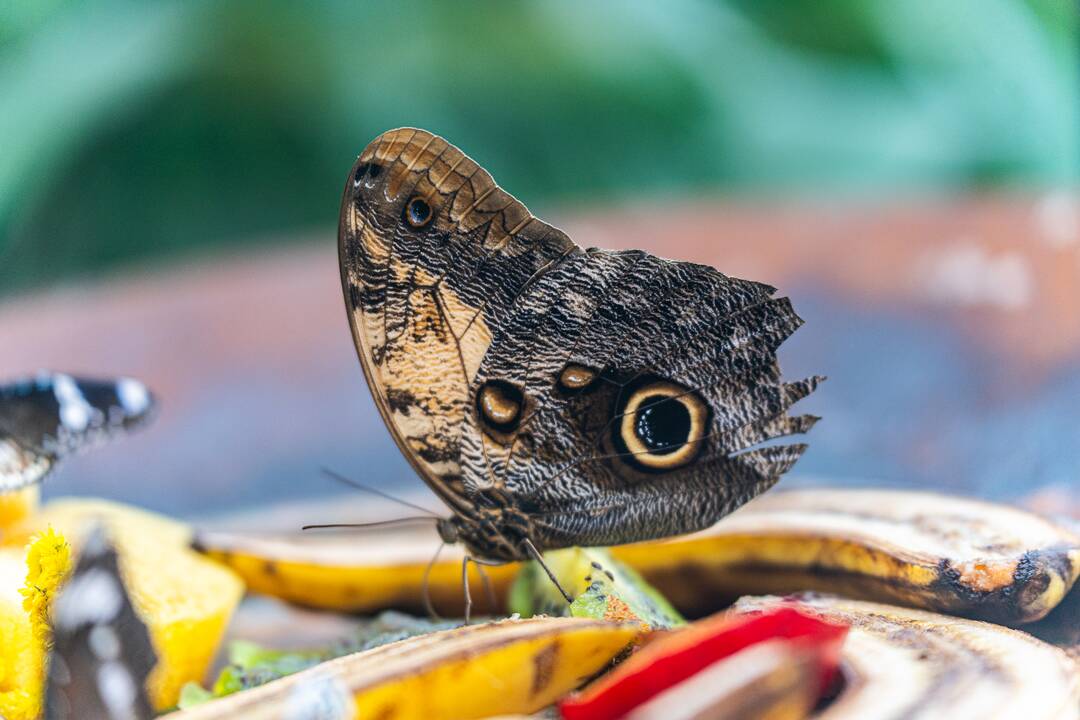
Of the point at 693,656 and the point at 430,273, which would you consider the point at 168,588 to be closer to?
the point at 430,273

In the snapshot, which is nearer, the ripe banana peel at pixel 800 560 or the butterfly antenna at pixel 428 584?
the ripe banana peel at pixel 800 560

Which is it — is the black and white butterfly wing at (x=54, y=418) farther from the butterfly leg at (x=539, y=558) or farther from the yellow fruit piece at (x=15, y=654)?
the butterfly leg at (x=539, y=558)

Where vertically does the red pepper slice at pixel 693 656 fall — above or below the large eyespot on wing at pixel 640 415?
below

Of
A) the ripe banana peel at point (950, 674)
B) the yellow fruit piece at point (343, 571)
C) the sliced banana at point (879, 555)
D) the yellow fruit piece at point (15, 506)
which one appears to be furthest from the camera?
the yellow fruit piece at point (343, 571)

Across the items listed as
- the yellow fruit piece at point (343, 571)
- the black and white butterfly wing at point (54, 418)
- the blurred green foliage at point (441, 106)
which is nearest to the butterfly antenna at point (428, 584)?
the yellow fruit piece at point (343, 571)

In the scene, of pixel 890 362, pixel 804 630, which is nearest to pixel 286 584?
pixel 804 630

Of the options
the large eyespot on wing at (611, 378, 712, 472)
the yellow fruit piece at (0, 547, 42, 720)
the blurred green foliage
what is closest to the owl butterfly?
the large eyespot on wing at (611, 378, 712, 472)

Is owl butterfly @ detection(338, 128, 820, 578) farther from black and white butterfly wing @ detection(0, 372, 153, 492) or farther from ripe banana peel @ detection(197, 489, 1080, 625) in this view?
black and white butterfly wing @ detection(0, 372, 153, 492)
